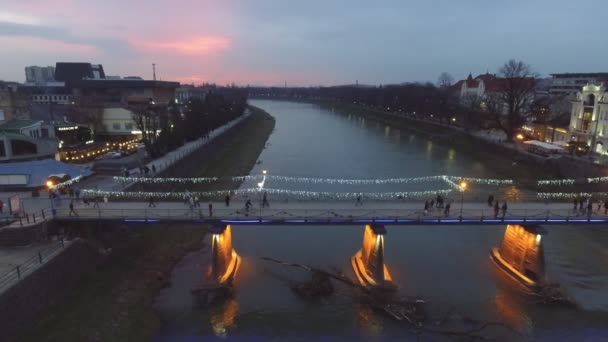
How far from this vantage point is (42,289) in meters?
18.5

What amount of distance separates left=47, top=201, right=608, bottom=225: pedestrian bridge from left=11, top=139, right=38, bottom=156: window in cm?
1480

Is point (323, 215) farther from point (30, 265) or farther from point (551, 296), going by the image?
point (30, 265)

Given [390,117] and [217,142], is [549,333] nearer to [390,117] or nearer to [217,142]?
[217,142]

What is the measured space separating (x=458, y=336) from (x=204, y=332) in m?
11.8

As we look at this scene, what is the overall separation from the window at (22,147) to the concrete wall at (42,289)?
57.7 feet

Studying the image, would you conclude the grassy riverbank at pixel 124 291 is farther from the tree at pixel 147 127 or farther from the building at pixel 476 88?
the building at pixel 476 88

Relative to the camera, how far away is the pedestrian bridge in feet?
73.0

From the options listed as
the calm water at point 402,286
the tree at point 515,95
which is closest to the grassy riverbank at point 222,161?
the calm water at point 402,286

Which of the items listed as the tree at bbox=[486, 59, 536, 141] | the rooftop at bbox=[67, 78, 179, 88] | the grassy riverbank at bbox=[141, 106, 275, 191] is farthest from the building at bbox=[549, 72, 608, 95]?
the rooftop at bbox=[67, 78, 179, 88]

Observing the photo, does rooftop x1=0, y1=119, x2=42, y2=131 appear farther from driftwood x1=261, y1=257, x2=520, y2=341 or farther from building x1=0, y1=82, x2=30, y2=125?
driftwood x1=261, y1=257, x2=520, y2=341

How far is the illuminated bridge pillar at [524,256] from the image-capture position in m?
22.9

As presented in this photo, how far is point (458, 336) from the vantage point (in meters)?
18.9

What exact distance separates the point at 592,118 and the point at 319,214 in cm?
4165

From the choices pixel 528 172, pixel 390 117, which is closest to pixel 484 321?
pixel 528 172
